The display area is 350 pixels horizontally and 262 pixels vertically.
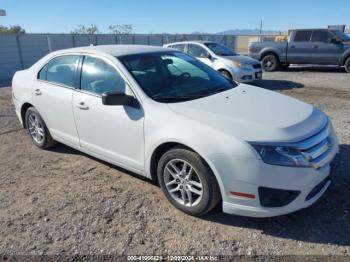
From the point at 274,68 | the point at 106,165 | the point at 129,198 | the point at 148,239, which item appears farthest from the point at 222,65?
the point at 148,239

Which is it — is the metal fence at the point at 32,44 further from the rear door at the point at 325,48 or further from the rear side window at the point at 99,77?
the rear door at the point at 325,48

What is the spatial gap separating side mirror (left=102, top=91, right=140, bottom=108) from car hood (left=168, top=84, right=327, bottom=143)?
45cm

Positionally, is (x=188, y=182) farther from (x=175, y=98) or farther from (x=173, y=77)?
(x=173, y=77)

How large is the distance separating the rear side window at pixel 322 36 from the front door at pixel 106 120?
12.2m

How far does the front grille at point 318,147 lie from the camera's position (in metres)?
2.80

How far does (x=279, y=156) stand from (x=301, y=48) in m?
12.6

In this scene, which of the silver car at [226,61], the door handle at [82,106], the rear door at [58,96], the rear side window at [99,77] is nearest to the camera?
the rear side window at [99,77]

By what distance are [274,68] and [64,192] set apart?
12.7 metres

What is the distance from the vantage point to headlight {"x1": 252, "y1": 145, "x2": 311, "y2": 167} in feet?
8.87

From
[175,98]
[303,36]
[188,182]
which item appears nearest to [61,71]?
[175,98]

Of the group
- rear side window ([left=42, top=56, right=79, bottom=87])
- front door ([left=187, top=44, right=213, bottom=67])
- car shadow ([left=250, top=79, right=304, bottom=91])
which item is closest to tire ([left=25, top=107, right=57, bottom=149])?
rear side window ([left=42, top=56, right=79, bottom=87])

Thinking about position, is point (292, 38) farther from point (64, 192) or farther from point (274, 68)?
point (64, 192)

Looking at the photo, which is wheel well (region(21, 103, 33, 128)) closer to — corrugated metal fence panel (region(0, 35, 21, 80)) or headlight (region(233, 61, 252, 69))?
headlight (region(233, 61, 252, 69))

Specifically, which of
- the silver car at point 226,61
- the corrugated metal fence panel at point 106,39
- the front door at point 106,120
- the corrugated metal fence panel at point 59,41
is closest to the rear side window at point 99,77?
the front door at point 106,120
